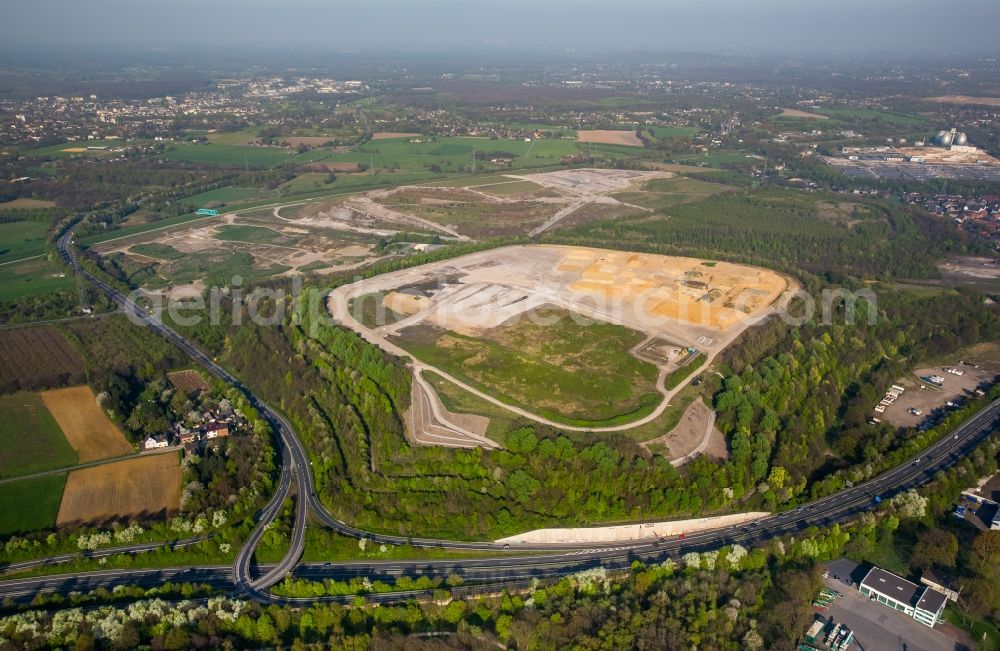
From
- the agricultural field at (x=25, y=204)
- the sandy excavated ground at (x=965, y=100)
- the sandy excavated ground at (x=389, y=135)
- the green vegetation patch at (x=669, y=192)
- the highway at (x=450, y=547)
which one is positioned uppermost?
the sandy excavated ground at (x=965, y=100)

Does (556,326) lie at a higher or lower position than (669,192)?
lower

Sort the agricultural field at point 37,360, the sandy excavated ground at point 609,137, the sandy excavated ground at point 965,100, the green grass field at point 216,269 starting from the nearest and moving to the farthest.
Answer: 1. the agricultural field at point 37,360
2. the green grass field at point 216,269
3. the sandy excavated ground at point 609,137
4. the sandy excavated ground at point 965,100

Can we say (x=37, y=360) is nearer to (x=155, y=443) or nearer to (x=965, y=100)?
(x=155, y=443)

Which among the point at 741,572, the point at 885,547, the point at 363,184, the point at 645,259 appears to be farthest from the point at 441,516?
the point at 363,184

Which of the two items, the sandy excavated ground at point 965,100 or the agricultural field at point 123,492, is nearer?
the agricultural field at point 123,492

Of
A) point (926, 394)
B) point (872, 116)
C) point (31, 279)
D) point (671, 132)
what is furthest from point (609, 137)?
point (31, 279)

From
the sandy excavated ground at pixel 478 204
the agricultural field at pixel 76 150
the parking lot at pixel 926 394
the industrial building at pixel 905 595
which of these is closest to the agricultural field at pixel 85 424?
the industrial building at pixel 905 595

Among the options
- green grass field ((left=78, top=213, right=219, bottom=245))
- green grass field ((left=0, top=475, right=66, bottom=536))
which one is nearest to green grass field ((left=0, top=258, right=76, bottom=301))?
green grass field ((left=78, top=213, right=219, bottom=245))

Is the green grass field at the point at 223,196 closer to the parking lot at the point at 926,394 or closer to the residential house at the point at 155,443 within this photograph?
the residential house at the point at 155,443
